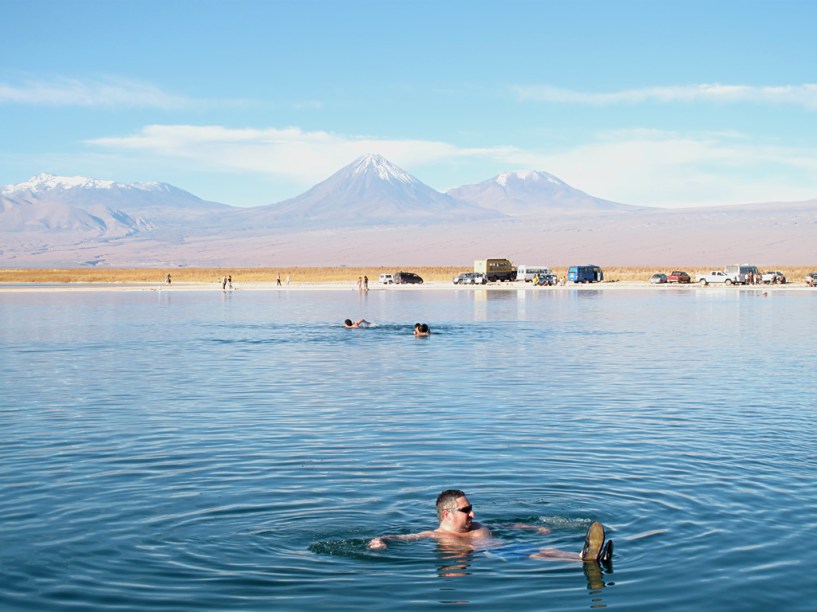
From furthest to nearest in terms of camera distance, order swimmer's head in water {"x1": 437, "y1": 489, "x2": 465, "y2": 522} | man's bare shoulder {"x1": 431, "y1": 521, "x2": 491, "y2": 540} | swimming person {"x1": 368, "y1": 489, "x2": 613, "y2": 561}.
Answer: man's bare shoulder {"x1": 431, "y1": 521, "x2": 491, "y2": 540}, swimmer's head in water {"x1": 437, "y1": 489, "x2": 465, "y2": 522}, swimming person {"x1": 368, "y1": 489, "x2": 613, "y2": 561}

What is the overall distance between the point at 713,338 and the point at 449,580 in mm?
33395

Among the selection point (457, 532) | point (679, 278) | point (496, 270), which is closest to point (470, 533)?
point (457, 532)

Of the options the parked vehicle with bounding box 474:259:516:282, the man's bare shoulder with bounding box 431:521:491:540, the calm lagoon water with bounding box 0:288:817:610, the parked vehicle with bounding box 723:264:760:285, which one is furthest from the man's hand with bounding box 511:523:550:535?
the parked vehicle with bounding box 723:264:760:285

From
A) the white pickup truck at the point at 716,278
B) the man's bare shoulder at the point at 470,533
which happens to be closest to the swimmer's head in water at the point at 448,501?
the man's bare shoulder at the point at 470,533

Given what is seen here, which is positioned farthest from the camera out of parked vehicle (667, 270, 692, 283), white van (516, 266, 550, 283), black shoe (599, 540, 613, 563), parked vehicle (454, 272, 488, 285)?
white van (516, 266, 550, 283)

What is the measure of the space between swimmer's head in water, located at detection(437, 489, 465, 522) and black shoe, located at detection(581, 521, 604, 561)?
61.7 inches

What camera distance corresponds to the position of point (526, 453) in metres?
17.5

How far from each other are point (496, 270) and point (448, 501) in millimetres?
109030

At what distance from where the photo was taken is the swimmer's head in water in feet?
39.3

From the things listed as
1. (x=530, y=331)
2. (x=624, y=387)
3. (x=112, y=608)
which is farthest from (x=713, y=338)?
(x=112, y=608)

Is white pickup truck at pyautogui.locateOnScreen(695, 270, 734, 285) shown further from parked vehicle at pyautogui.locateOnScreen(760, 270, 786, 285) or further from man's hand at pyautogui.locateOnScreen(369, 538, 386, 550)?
man's hand at pyautogui.locateOnScreen(369, 538, 386, 550)

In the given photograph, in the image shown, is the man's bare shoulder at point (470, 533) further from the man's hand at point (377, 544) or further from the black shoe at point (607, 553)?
the black shoe at point (607, 553)

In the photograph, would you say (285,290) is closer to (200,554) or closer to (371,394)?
(371,394)

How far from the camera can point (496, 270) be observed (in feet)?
395
